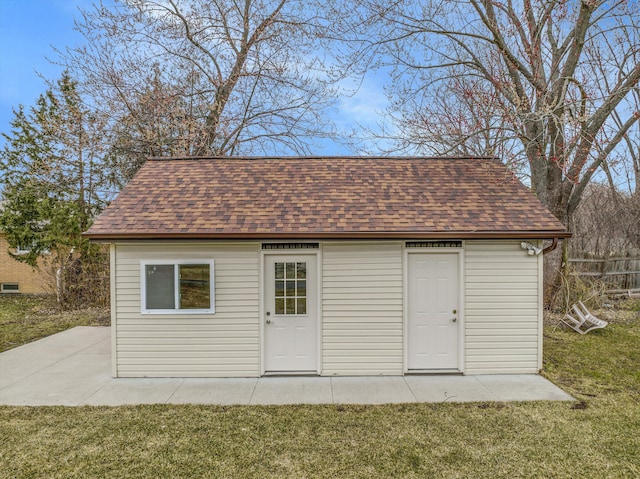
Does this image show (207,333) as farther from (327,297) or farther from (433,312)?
(433,312)

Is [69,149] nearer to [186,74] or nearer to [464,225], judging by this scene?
[186,74]

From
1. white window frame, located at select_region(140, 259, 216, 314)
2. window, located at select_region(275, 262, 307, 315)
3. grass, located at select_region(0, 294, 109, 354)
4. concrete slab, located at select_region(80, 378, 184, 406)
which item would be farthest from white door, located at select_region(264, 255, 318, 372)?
grass, located at select_region(0, 294, 109, 354)

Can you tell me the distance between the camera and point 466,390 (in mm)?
5531

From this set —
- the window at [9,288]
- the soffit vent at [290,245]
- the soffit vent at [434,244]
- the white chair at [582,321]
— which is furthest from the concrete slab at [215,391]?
the window at [9,288]

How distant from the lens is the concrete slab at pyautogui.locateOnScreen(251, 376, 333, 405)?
17.1ft

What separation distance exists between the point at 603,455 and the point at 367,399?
2.75 metres

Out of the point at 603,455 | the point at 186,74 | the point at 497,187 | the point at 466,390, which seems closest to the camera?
the point at 603,455

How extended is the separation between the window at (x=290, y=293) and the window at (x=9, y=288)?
1600cm

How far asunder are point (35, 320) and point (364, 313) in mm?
10471

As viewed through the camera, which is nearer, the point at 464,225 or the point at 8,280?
the point at 464,225

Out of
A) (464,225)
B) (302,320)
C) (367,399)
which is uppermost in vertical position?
(464,225)

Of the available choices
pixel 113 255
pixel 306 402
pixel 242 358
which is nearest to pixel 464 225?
pixel 306 402

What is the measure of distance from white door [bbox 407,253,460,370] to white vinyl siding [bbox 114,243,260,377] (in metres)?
2.72

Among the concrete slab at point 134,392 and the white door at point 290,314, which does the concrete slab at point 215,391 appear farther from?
the white door at point 290,314
